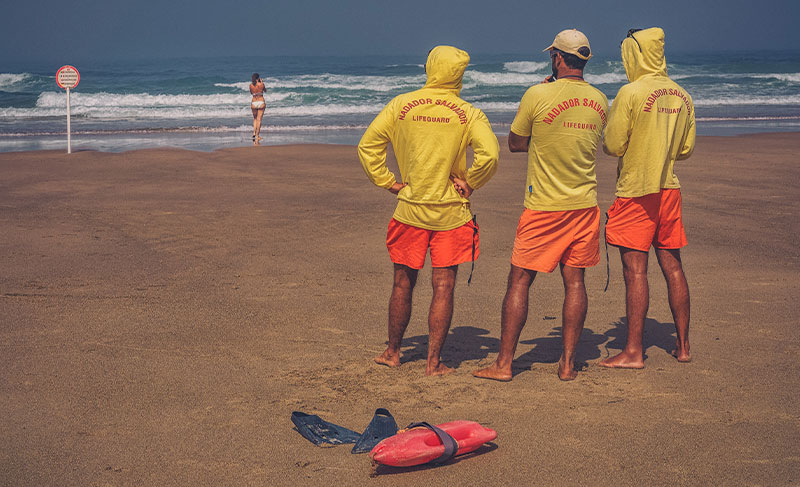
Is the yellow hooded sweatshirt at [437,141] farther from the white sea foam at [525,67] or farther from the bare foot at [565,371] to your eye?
the white sea foam at [525,67]

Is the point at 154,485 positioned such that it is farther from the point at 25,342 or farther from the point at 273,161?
the point at 273,161

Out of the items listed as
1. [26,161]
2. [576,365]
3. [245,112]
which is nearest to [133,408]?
[576,365]

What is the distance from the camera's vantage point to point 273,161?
47.3ft

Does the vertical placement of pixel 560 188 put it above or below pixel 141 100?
above

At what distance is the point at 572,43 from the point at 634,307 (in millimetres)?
1627

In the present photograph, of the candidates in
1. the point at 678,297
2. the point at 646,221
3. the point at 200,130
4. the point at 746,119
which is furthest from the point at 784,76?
the point at 646,221

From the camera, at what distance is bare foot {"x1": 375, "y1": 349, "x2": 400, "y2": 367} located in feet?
15.8

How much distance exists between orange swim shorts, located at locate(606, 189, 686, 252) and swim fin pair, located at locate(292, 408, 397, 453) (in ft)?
6.25

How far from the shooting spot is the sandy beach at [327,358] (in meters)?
3.57

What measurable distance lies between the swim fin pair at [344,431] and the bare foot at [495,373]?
2.96 ft

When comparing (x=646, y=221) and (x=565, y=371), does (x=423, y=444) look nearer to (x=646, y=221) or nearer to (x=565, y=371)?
(x=565, y=371)

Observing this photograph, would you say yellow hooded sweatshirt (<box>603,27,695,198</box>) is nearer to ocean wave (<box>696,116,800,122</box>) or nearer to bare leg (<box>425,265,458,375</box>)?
bare leg (<box>425,265,458,375</box>)

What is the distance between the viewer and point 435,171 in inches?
175

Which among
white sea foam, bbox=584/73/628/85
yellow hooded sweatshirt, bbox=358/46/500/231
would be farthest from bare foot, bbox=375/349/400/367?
white sea foam, bbox=584/73/628/85
